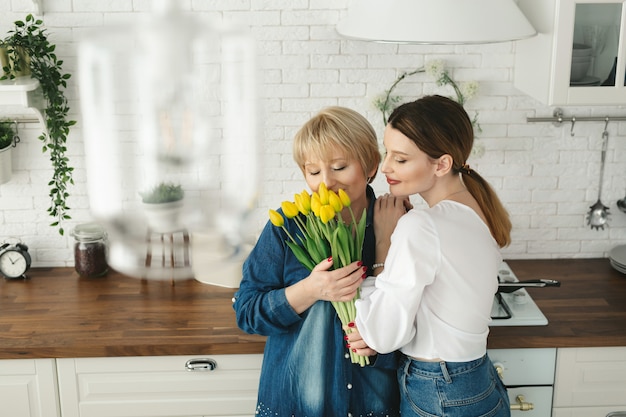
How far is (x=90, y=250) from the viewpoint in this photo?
2.88m

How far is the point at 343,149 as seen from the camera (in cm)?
181

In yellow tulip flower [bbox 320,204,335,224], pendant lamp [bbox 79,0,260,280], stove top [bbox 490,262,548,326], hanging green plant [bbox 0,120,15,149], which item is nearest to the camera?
pendant lamp [bbox 79,0,260,280]

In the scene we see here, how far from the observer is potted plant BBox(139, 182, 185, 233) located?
3.56 ft

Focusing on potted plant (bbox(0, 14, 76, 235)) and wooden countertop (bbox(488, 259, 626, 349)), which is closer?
wooden countertop (bbox(488, 259, 626, 349))

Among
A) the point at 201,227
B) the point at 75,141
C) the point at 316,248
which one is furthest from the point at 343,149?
the point at 75,141

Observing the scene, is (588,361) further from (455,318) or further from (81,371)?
(81,371)

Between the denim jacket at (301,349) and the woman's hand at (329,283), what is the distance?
2.6 inches

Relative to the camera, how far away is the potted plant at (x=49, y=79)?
2.60 metres

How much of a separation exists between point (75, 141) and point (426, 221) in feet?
5.29

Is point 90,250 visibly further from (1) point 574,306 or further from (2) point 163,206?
(2) point 163,206

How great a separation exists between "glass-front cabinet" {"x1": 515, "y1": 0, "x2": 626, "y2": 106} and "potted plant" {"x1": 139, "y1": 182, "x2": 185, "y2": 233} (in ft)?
5.44

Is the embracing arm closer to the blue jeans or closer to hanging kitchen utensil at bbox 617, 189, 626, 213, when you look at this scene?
the blue jeans

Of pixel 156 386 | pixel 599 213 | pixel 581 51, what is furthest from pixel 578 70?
pixel 156 386

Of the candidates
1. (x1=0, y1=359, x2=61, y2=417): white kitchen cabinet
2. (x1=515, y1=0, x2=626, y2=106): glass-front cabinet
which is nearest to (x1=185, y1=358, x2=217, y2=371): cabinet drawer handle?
(x1=0, y1=359, x2=61, y2=417): white kitchen cabinet
